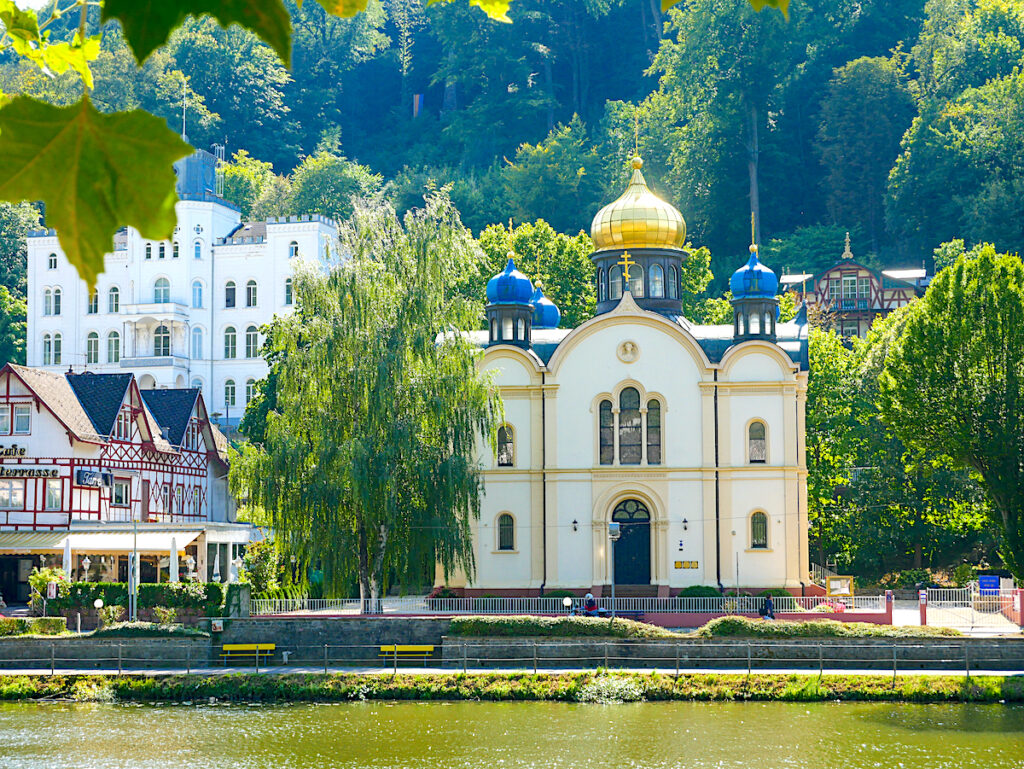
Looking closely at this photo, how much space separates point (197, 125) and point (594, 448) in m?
67.8

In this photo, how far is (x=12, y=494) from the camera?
1876 inches

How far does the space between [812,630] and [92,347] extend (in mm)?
54485

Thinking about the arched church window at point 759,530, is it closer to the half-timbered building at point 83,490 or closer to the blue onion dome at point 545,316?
the blue onion dome at point 545,316

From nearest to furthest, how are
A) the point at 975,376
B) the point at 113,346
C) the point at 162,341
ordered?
1. the point at 975,376
2. the point at 162,341
3. the point at 113,346

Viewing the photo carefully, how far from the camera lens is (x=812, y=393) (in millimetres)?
54500

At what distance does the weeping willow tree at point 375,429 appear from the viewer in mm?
38281

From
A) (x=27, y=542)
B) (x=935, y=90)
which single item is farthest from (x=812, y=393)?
(x=935, y=90)

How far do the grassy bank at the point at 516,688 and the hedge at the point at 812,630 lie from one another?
78.9 inches

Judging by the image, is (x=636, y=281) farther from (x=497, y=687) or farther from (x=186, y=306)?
(x=186, y=306)

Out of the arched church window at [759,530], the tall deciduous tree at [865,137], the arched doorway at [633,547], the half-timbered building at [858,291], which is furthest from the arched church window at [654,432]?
the tall deciduous tree at [865,137]

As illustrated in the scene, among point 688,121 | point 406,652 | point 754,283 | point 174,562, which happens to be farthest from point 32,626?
point 688,121

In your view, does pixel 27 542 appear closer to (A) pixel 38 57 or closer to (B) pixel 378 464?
(B) pixel 378 464

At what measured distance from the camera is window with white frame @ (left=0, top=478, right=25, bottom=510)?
47.5m

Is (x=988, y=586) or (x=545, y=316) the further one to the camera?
(x=545, y=316)
